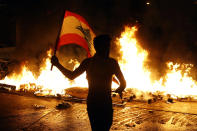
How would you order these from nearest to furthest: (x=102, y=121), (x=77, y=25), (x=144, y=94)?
(x=102, y=121) < (x=77, y=25) < (x=144, y=94)

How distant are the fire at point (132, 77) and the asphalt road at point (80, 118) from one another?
14.0 feet

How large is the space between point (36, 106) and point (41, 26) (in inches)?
Result: 428

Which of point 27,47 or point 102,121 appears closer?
point 102,121

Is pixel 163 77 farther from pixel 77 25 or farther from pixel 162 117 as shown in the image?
pixel 77 25

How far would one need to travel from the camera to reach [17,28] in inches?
658

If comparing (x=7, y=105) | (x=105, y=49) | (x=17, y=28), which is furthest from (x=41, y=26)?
(x=105, y=49)

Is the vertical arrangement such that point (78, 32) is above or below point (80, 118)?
above

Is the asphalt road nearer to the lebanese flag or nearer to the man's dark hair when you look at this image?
the lebanese flag

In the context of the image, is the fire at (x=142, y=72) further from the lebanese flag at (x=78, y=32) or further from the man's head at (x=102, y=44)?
the man's head at (x=102, y=44)

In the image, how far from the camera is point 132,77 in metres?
13.4

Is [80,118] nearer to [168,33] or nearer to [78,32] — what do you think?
[78,32]

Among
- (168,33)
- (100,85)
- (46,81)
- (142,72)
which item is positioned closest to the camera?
(100,85)

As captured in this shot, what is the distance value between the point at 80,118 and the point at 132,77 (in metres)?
8.01

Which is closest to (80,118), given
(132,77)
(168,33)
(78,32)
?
A: (78,32)
